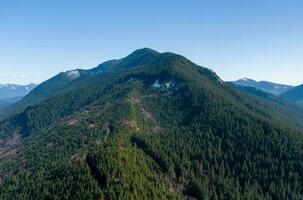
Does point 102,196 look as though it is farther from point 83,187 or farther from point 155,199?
point 155,199

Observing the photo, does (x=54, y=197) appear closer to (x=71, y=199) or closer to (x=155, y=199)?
(x=71, y=199)

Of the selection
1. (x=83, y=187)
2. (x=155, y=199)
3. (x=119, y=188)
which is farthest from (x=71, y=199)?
(x=155, y=199)

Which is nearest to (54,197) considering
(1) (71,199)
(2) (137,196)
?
(1) (71,199)

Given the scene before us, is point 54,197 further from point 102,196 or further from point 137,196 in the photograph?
point 137,196

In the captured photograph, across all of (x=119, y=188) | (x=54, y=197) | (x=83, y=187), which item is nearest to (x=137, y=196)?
(x=119, y=188)

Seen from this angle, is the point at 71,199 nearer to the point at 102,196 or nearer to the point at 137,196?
the point at 102,196

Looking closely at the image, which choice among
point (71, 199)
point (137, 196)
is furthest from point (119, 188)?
point (71, 199)
